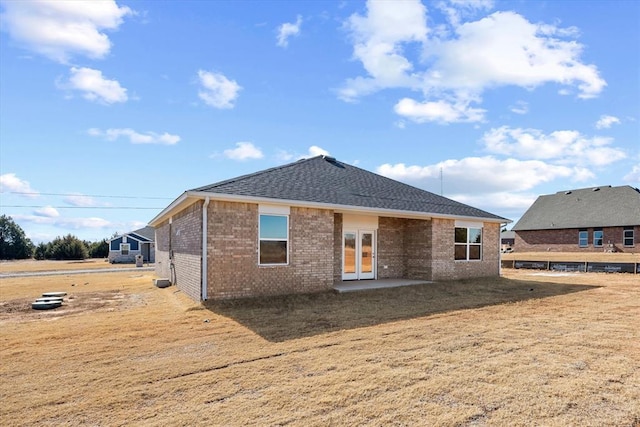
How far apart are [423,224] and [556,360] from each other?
33.3ft

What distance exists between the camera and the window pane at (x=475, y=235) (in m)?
16.6

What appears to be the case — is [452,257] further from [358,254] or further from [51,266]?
[51,266]

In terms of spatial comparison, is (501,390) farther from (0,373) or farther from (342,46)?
(342,46)

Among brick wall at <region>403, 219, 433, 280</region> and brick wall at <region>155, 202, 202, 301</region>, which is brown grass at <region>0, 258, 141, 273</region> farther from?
Result: brick wall at <region>403, 219, 433, 280</region>

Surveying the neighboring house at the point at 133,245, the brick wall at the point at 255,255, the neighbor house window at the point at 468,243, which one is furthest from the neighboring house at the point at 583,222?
the neighboring house at the point at 133,245

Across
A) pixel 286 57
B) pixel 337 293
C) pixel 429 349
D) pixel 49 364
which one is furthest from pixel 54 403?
pixel 286 57

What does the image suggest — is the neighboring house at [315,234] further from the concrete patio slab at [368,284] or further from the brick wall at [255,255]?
the concrete patio slab at [368,284]

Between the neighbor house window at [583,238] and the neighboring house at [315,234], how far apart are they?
20.3 m

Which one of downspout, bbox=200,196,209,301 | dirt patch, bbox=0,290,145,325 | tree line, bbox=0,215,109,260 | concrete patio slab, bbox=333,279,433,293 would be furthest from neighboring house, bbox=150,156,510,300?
tree line, bbox=0,215,109,260

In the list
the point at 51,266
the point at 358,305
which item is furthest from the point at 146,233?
the point at 358,305

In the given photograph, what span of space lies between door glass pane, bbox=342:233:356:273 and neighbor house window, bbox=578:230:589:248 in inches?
1071

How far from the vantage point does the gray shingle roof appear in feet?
37.3

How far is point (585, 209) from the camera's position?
33594 mm

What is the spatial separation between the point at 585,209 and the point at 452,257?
2539 centimetres
